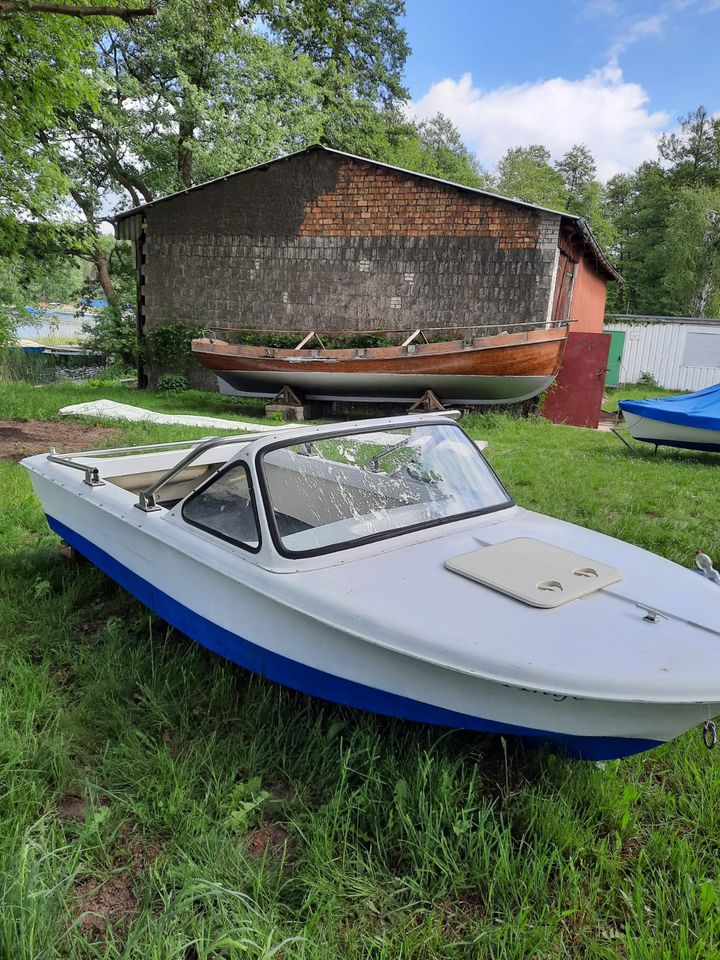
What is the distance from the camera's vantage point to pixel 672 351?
20.3m

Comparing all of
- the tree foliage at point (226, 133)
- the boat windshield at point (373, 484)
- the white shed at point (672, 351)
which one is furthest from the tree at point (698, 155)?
the boat windshield at point (373, 484)

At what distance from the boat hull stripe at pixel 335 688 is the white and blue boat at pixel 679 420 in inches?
278

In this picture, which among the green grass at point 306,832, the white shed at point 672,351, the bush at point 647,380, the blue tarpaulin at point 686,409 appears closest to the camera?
the green grass at point 306,832

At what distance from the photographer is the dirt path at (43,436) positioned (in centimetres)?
763

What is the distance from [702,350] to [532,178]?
27.0 meters

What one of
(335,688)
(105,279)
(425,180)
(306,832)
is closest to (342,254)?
(425,180)

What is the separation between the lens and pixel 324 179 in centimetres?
1293

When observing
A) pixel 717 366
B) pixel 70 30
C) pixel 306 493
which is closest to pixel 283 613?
pixel 306 493

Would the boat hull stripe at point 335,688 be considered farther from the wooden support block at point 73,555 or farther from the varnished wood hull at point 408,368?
the varnished wood hull at point 408,368

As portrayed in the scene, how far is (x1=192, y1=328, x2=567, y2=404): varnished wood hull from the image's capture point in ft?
35.2

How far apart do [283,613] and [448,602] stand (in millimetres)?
640

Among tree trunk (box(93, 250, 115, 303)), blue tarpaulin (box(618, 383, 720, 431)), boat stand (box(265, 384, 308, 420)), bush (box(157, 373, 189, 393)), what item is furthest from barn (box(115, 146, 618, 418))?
tree trunk (box(93, 250, 115, 303))

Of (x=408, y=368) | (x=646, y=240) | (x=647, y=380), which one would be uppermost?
(x=646, y=240)

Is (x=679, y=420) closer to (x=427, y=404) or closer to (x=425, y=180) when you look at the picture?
(x=427, y=404)
